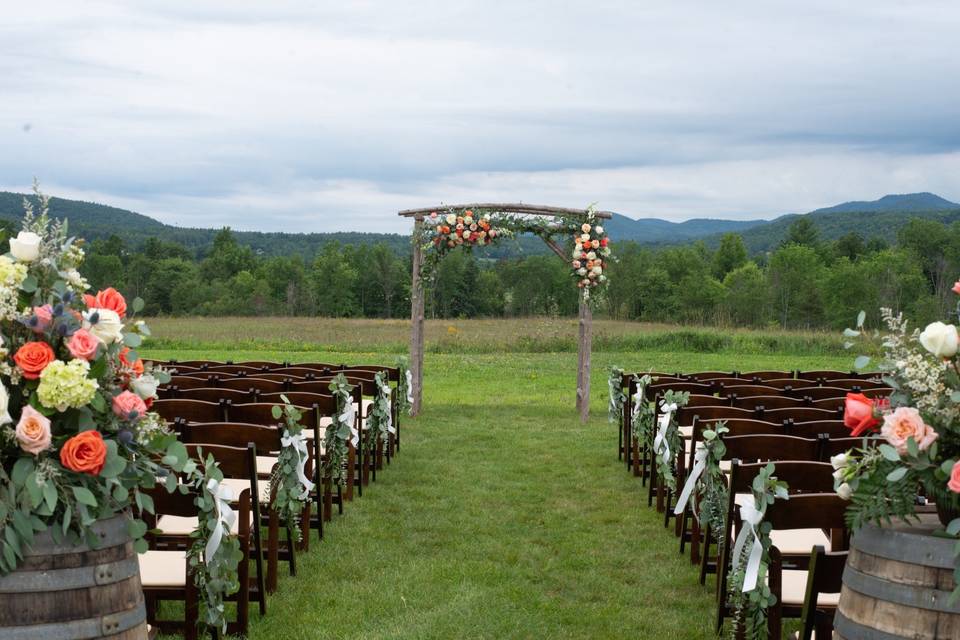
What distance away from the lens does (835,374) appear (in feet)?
41.0

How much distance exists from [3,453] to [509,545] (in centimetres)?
496

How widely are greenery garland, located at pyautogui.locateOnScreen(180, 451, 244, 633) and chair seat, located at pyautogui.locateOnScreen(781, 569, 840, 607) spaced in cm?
267

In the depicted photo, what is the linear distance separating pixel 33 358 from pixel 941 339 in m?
2.79

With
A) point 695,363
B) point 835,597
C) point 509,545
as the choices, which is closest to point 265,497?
point 509,545

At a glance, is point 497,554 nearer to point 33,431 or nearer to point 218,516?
point 218,516

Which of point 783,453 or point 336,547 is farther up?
point 783,453

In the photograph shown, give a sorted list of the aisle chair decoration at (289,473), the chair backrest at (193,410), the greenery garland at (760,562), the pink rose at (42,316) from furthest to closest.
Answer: the chair backrest at (193,410) < the aisle chair decoration at (289,473) < the greenery garland at (760,562) < the pink rose at (42,316)

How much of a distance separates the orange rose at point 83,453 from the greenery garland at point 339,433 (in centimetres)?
528

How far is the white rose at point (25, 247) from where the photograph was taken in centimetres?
336

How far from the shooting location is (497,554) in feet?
24.5

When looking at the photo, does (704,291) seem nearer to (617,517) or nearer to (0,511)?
(617,517)

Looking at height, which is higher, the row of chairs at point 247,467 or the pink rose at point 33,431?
the pink rose at point 33,431

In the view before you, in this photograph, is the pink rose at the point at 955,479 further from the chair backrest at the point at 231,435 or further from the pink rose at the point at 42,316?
the chair backrest at the point at 231,435

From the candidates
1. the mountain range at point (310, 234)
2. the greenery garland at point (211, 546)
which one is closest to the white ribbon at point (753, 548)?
the greenery garland at point (211, 546)
